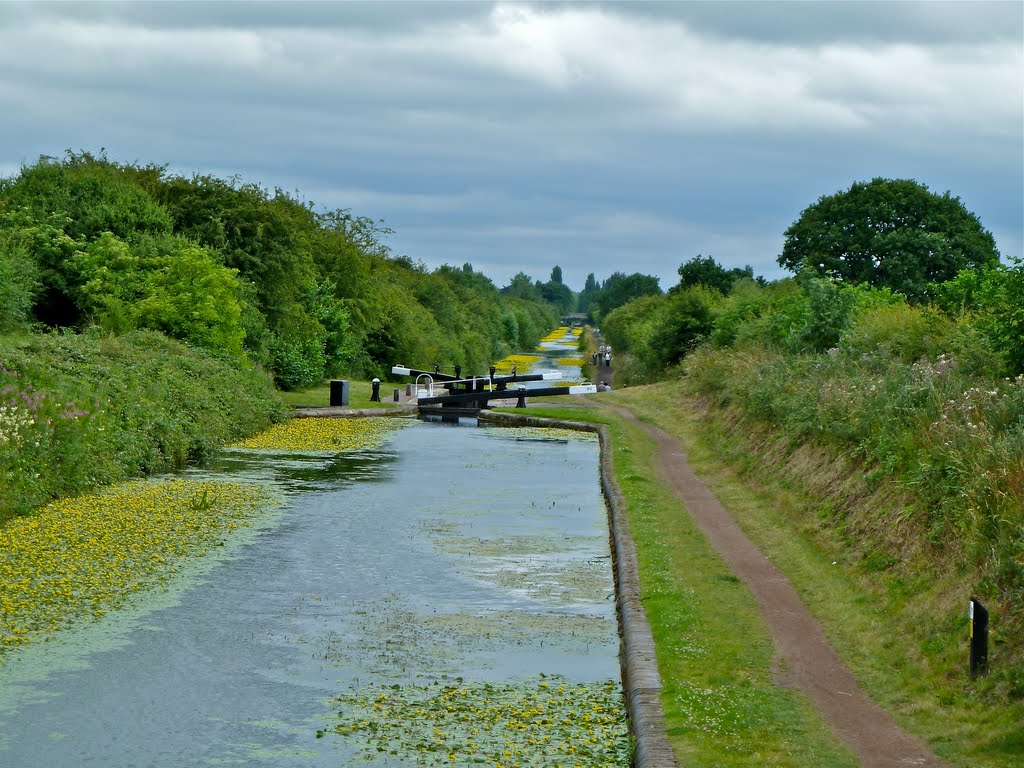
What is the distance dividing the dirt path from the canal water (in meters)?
2.02

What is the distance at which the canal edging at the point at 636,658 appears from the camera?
10.7m

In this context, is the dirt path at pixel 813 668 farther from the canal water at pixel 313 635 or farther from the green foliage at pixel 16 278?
the green foliage at pixel 16 278

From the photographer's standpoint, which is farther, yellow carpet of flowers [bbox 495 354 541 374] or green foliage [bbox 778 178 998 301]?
yellow carpet of flowers [bbox 495 354 541 374]

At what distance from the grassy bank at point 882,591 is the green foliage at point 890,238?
2054 inches

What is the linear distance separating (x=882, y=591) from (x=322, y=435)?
92.2 feet

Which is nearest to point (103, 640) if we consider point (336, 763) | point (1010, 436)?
point (336, 763)

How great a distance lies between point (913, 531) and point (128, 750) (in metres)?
10.2

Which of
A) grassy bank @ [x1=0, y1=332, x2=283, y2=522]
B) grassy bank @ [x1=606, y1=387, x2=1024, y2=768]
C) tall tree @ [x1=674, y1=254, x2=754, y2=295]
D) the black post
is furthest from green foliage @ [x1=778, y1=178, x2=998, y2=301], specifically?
the black post

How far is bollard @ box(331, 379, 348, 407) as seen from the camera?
166ft

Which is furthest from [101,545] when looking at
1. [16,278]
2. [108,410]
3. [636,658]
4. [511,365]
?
[511,365]

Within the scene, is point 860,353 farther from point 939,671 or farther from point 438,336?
point 438,336

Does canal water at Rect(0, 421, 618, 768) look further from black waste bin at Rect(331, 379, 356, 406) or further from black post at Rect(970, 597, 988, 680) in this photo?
black waste bin at Rect(331, 379, 356, 406)

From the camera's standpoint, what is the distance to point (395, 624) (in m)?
16.0

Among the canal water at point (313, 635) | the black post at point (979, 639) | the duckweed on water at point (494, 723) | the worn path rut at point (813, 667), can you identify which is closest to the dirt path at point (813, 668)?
the worn path rut at point (813, 667)
